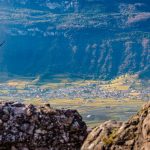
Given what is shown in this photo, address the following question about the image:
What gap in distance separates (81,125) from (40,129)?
2.01m

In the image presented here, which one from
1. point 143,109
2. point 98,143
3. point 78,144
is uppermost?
point 143,109

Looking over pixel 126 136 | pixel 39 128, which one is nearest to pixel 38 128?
pixel 39 128

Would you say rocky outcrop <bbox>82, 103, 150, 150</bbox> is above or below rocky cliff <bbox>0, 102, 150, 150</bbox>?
above

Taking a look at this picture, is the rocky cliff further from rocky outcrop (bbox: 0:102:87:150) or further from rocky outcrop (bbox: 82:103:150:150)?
rocky outcrop (bbox: 82:103:150:150)

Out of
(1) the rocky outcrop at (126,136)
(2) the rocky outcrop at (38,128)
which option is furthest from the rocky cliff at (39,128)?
(1) the rocky outcrop at (126,136)

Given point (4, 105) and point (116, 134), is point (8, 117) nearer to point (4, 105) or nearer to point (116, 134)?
point (4, 105)

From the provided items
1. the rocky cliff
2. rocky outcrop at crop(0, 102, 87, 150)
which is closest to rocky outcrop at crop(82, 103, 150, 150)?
the rocky cliff

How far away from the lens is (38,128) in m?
24.8

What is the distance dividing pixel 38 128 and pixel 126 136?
19.1 ft

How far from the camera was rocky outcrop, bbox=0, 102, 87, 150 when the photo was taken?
24484 mm

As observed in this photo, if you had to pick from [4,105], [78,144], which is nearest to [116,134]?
[78,144]

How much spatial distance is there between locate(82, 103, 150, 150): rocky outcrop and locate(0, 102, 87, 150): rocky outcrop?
12.1 ft

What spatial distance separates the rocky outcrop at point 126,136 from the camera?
1940cm

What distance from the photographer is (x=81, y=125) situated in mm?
25453
